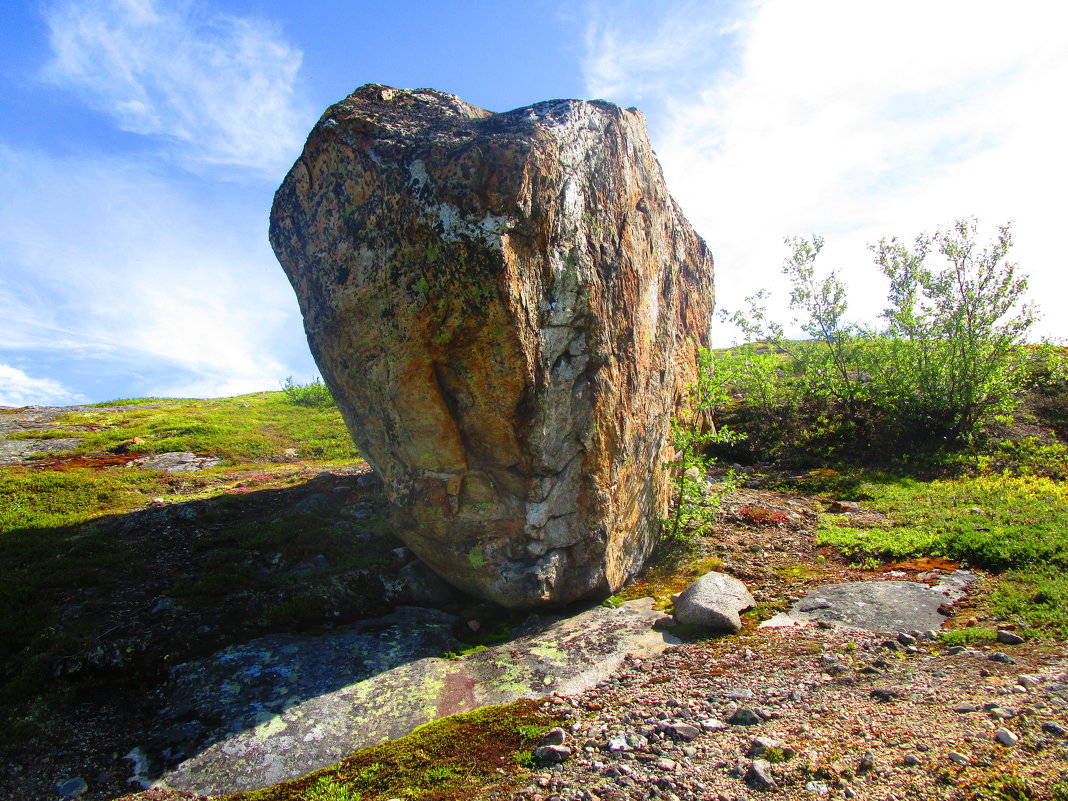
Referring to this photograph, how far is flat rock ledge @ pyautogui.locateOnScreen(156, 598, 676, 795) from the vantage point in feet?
22.7

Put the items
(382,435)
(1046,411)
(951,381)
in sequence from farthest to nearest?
(1046,411) → (951,381) → (382,435)

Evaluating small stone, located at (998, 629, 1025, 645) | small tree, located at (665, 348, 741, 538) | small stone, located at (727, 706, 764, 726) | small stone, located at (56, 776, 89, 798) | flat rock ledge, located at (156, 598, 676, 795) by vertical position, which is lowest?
flat rock ledge, located at (156, 598, 676, 795)

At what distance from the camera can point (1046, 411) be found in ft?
79.8

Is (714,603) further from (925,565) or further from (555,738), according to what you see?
(925,565)

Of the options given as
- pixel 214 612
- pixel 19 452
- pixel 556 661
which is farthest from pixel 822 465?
pixel 19 452

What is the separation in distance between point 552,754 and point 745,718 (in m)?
2.39

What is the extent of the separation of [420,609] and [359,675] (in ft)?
8.44

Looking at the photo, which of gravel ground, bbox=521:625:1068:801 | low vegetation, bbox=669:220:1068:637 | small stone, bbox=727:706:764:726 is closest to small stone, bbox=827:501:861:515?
low vegetation, bbox=669:220:1068:637

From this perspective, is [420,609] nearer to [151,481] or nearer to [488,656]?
[488,656]

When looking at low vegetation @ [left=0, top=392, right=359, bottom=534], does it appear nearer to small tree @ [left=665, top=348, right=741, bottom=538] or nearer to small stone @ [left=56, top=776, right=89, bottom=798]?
small stone @ [left=56, top=776, right=89, bottom=798]

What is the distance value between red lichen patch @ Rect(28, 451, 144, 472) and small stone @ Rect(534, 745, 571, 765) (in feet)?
60.5

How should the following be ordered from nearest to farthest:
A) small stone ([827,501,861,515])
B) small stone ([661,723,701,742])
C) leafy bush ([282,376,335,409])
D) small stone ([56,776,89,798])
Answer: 1. small stone ([56,776,89,798])
2. small stone ([661,723,701,742])
3. small stone ([827,501,861,515])
4. leafy bush ([282,376,335,409])

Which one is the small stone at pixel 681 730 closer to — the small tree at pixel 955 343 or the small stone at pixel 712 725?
the small stone at pixel 712 725

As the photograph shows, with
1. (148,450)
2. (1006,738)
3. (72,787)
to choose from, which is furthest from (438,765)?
(148,450)
